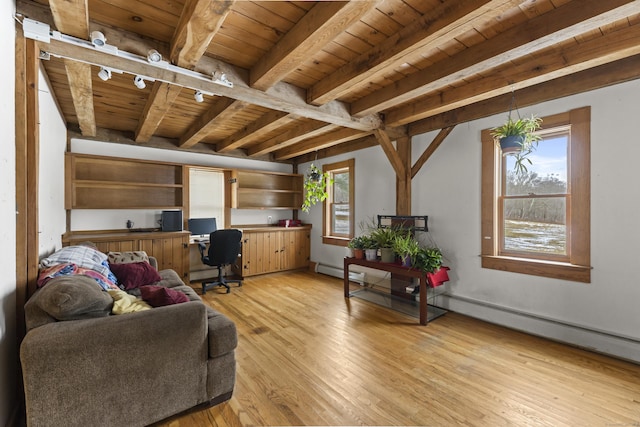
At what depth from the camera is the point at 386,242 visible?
378 cm

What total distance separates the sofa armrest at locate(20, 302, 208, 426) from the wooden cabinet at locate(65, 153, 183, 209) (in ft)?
10.7

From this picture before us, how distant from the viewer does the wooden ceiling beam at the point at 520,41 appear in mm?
1715

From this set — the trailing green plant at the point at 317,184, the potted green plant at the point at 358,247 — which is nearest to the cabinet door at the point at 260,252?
the trailing green plant at the point at 317,184

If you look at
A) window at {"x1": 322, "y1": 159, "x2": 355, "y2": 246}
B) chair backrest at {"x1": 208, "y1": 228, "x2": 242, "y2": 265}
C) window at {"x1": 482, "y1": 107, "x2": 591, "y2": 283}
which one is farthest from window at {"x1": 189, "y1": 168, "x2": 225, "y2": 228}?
window at {"x1": 482, "y1": 107, "x2": 591, "y2": 283}

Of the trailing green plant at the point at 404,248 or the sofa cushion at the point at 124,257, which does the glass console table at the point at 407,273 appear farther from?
the sofa cushion at the point at 124,257

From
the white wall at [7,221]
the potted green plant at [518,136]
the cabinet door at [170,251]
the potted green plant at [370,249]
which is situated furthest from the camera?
the cabinet door at [170,251]

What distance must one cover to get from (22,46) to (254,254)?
396 cm

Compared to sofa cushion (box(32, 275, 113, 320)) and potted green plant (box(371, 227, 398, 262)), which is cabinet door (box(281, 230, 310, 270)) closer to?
potted green plant (box(371, 227, 398, 262))

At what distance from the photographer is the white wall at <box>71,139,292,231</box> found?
13.9 ft

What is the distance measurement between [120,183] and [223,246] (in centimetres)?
187

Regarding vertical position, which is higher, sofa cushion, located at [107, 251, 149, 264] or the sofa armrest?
sofa cushion, located at [107, 251, 149, 264]

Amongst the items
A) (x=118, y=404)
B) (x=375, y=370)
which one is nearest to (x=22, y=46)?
(x=118, y=404)

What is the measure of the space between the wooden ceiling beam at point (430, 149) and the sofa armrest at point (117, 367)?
3.29 metres

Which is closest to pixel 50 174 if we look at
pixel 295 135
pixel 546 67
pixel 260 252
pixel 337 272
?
pixel 295 135
